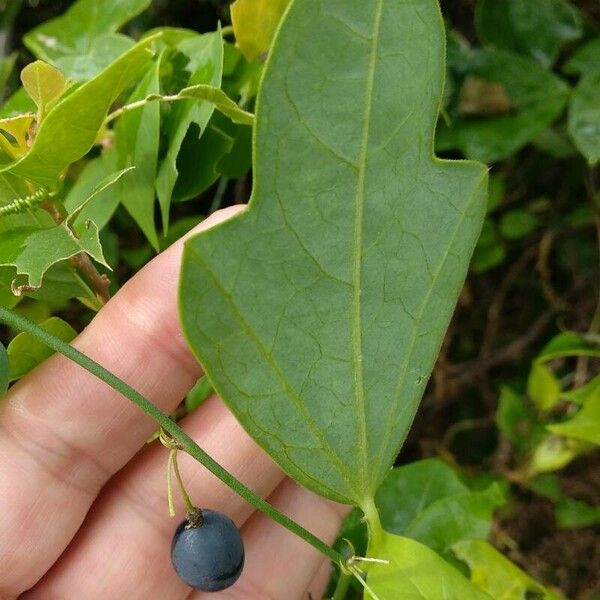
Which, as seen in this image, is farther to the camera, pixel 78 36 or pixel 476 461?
pixel 476 461

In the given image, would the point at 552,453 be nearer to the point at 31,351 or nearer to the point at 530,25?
the point at 530,25

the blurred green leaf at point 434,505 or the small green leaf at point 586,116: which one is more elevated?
the small green leaf at point 586,116

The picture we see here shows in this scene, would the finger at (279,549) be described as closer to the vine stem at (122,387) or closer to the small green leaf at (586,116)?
the vine stem at (122,387)

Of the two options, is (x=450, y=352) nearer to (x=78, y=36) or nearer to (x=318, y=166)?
(x=78, y=36)

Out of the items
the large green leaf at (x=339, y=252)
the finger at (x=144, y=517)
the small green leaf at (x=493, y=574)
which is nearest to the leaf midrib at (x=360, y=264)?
the large green leaf at (x=339, y=252)

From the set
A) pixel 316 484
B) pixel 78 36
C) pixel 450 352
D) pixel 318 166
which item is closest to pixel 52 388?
pixel 316 484

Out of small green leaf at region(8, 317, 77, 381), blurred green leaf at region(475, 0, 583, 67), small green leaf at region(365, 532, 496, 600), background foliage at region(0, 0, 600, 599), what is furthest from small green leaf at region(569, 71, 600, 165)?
small green leaf at region(8, 317, 77, 381)
